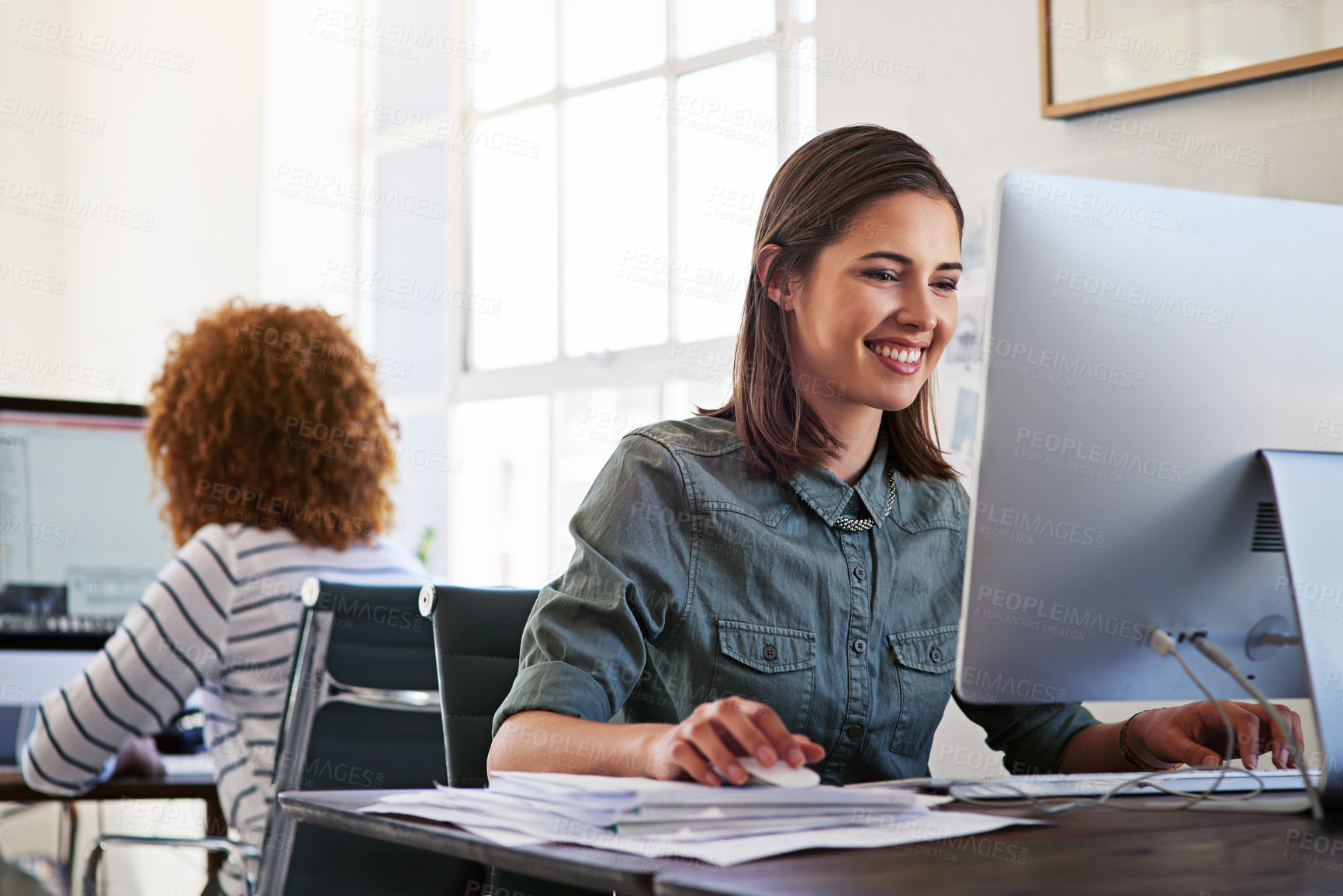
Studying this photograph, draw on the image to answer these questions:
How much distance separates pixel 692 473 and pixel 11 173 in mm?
3905

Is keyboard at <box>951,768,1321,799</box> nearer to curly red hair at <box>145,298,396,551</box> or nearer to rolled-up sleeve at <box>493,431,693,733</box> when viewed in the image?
rolled-up sleeve at <box>493,431,693,733</box>

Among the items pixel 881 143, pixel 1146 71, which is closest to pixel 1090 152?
pixel 1146 71

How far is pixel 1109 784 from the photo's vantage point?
96 centimetres

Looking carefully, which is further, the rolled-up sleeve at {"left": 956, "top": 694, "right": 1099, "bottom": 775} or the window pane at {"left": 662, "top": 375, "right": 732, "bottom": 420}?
the window pane at {"left": 662, "top": 375, "right": 732, "bottom": 420}

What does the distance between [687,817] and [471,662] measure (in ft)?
1.79

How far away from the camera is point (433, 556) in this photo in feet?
11.8

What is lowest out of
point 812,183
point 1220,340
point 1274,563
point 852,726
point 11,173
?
point 852,726

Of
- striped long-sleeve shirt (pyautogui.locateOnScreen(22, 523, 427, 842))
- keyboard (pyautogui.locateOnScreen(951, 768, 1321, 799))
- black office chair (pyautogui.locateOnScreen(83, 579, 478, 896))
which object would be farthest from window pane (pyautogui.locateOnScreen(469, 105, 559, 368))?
keyboard (pyautogui.locateOnScreen(951, 768, 1321, 799))

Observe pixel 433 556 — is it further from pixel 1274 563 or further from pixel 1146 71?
pixel 1274 563

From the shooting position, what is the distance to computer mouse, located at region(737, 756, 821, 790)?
71 cm

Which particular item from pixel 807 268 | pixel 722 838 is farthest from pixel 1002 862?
pixel 807 268

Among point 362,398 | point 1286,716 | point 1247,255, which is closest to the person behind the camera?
point 1247,255

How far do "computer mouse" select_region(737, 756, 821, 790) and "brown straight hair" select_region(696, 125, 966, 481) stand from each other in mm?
505

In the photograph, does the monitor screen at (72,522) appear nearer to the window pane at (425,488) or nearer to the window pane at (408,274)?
the window pane at (425,488)
